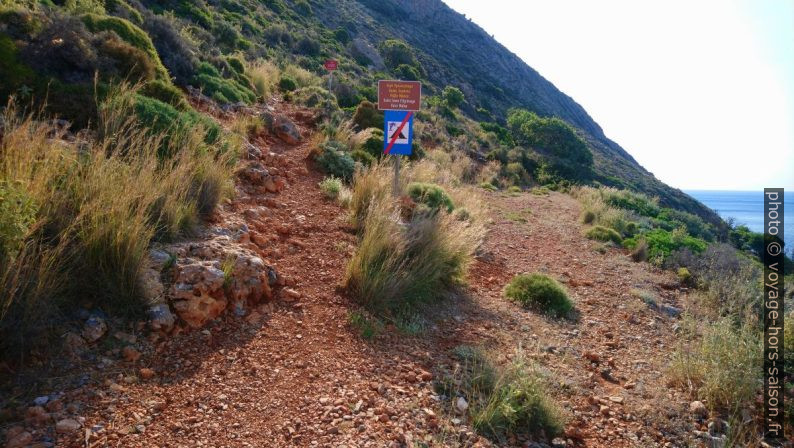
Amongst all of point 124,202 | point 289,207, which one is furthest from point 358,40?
point 124,202

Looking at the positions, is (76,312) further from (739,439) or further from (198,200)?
(739,439)

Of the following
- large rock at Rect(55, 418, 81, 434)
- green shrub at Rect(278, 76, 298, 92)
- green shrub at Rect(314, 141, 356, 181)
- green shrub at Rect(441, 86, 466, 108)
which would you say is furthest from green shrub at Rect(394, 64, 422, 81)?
large rock at Rect(55, 418, 81, 434)

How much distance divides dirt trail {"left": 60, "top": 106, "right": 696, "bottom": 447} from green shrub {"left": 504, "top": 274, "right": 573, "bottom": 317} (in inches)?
8.7

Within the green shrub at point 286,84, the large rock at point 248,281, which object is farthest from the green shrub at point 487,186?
the large rock at point 248,281

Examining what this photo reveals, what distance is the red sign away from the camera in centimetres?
684

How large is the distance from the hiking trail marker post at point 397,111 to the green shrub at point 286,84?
9.24m

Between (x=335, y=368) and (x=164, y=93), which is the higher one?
(x=164, y=93)

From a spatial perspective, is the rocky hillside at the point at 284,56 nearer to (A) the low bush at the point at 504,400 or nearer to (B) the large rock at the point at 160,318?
(B) the large rock at the point at 160,318

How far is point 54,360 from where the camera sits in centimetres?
275

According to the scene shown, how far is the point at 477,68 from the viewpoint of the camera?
4369 centimetres

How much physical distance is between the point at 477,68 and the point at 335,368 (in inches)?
1739

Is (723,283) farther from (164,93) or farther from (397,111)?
(164,93)

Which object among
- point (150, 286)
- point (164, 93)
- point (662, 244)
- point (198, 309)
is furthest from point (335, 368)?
point (662, 244)

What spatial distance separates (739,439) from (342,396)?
3226mm
